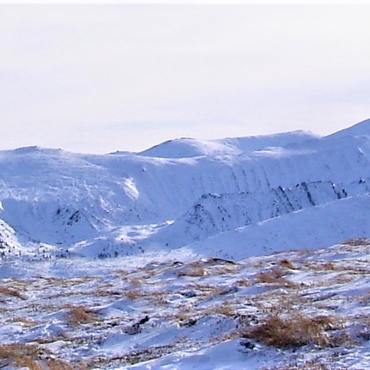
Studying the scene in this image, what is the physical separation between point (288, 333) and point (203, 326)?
4802mm

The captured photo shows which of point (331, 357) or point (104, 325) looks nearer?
point (331, 357)

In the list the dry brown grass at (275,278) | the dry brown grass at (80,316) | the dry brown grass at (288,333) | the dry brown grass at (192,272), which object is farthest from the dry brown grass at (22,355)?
the dry brown grass at (192,272)

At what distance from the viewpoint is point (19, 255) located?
138125 millimetres

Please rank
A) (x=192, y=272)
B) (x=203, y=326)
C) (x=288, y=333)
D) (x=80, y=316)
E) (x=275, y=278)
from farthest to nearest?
(x=192, y=272) → (x=275, y=278) → (x=80, y=316) → (x=203, y=326) → (x=288, y=333)

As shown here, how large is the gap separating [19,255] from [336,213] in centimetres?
5952

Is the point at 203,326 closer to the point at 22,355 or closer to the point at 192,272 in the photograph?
the point at 22,355

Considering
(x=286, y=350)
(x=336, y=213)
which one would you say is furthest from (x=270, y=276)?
(x=336, y=213)

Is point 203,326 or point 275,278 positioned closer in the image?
point 203,326

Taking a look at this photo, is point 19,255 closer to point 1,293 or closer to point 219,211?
point 219,211

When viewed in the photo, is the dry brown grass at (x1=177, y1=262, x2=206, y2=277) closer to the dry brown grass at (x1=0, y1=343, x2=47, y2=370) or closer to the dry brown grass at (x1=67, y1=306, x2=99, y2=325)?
the dry brown grass at (x1=67, y1=306, x2=99, y2=325)

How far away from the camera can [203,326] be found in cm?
2052

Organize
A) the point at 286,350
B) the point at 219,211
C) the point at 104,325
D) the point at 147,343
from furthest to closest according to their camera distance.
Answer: the point at 219,211
the point at 104,325
the point at 147,343
the point at 286,350

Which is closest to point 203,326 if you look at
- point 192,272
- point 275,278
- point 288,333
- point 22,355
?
point 288,333

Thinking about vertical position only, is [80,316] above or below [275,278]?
above
